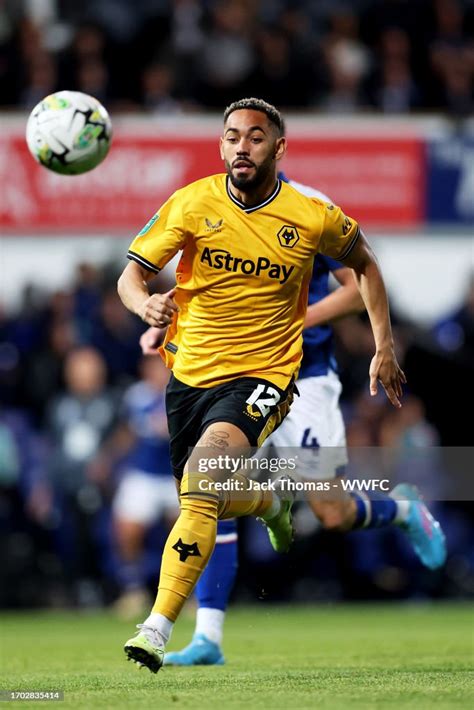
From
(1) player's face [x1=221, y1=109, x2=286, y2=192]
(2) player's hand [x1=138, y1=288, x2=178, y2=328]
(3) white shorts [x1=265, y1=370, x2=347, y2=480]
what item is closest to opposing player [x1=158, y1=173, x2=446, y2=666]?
(3) white shorts [x1=265, y1=370, x2=347, y2=480]

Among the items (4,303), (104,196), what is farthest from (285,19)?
(4,303)

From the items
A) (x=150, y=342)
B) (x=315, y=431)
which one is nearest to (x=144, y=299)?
(x=150, y=342)

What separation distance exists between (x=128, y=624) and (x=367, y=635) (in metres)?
2.36

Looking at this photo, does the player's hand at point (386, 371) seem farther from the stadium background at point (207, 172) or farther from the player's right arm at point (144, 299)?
the stadium background at point (207, 172)

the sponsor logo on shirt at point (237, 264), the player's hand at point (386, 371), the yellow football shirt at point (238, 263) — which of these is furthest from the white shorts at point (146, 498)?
the sponsor logo on shirt at point (237, 264)

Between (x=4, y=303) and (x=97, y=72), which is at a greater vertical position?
(x=97, y=72)

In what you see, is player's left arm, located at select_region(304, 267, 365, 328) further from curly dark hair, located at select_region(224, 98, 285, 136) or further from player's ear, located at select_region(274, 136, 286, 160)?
curly dark hair, located at select_region(224, 98, 285, 136)

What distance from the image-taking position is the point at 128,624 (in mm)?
11523

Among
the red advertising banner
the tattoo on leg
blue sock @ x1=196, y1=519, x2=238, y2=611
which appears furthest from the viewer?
the red advertising banner

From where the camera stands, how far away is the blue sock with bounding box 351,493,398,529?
27.4 ft

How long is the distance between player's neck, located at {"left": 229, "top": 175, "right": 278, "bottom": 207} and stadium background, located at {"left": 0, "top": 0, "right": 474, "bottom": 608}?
6322 millimetres

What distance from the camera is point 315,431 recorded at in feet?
27.5

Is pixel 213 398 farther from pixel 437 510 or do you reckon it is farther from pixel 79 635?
pixel 437 510

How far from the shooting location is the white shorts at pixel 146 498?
12562 mm
